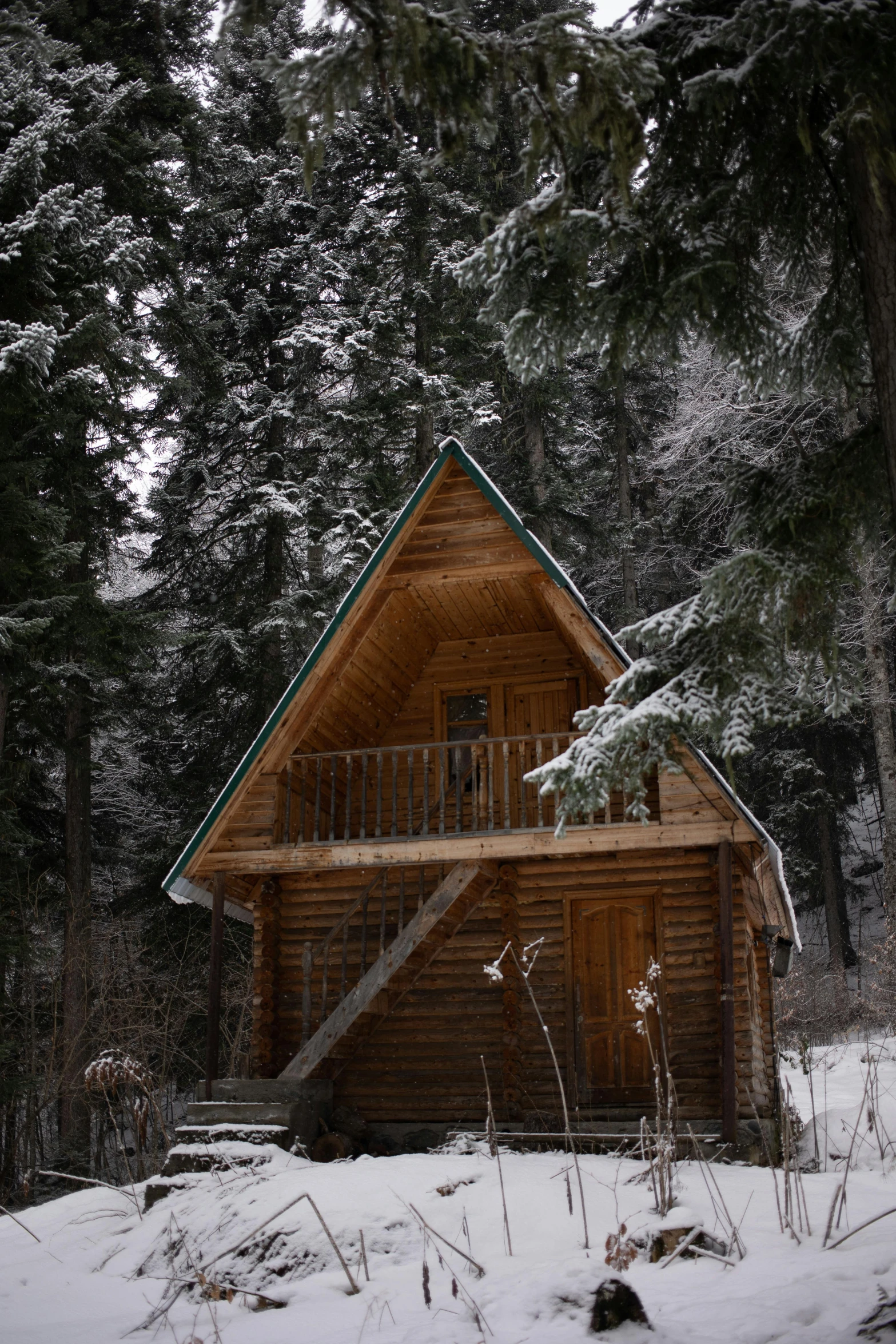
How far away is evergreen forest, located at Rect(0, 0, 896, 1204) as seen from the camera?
5.96m

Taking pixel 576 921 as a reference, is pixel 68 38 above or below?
above

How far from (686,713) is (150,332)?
663 inches

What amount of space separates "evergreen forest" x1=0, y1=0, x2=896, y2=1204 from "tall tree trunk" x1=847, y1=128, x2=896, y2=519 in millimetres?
26

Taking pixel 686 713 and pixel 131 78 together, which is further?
pixel 131 78

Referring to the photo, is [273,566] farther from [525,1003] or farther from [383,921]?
[525,1003]

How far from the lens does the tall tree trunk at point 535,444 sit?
2398cm

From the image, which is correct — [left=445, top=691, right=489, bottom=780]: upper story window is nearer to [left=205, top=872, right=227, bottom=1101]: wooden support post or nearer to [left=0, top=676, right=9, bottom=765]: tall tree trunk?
[left=205, top=872, right=227, bottom=1101]: wooden support post

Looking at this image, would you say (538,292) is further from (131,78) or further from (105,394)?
(131,78)

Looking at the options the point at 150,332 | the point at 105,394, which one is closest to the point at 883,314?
the point at 105,394

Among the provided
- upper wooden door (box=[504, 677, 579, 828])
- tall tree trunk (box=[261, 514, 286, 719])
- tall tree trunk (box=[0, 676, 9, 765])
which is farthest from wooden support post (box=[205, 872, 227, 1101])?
tall tree trunk (box=[261, 514, 286, 719])

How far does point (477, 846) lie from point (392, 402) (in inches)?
473

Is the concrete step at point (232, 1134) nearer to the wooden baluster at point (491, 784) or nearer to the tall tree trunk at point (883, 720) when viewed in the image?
the wooden baluster at point (491, 784)

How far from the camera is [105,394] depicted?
17.3m

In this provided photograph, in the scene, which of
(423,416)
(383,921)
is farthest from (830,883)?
(383,921)
